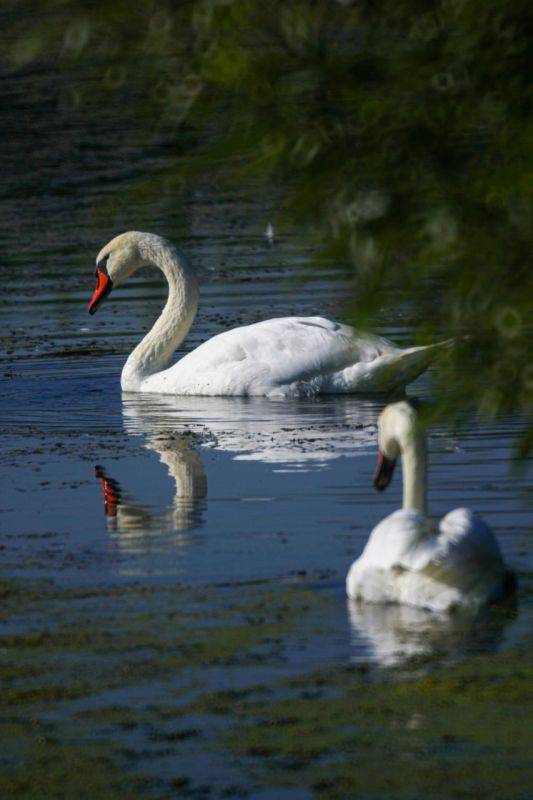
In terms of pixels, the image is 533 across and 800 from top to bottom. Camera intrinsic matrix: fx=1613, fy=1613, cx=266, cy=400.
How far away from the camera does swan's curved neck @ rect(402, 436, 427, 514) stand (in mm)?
6772

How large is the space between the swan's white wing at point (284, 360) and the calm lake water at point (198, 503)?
17cm

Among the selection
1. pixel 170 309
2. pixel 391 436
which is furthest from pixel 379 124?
pixel 170 309

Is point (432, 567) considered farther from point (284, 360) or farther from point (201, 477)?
point (284, 360)

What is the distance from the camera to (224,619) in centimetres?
619

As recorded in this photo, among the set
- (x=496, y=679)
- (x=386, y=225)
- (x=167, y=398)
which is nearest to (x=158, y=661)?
(x=496, y=679)

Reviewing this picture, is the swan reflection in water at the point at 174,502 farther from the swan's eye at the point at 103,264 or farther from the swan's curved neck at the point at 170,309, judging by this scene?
the swan's eye at the point at 103,264

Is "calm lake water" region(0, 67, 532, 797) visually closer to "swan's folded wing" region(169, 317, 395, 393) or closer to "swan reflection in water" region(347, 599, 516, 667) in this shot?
"swan reflection in water" region(347, 599, 516, 667)

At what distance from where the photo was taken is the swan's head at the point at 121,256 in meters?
13.1

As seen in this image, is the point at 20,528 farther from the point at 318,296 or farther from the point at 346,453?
the point at 318,296

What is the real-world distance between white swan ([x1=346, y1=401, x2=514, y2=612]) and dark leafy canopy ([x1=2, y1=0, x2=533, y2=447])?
3563mm

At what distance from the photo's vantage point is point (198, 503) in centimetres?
834

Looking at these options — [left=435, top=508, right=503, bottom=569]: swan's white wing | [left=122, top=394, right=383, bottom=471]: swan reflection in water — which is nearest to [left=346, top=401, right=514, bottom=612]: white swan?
[left=435, top=508, right=503, bottom=569]: swan's white wing

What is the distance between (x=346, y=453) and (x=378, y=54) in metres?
6.78

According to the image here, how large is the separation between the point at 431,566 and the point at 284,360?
514 cm
